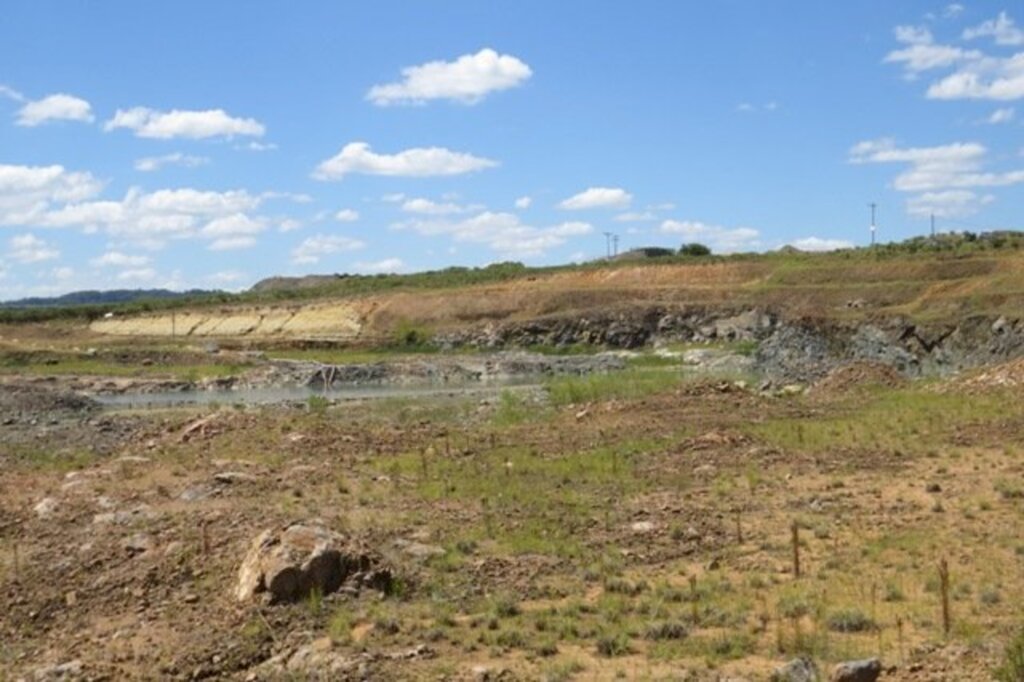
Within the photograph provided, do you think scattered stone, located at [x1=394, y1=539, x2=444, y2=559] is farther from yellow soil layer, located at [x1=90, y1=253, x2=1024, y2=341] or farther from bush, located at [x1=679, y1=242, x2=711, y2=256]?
bush, located at [x1=679, y1=242, x2=711, y2=256]

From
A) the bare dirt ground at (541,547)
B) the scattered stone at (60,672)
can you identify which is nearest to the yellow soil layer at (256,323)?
the bare dirt ground at (541,547)

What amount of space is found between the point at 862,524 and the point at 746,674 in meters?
6.84

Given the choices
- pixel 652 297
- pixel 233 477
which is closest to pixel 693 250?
pixel 652 297

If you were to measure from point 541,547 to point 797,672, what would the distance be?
5.87 meters

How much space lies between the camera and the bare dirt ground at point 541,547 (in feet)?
38.0

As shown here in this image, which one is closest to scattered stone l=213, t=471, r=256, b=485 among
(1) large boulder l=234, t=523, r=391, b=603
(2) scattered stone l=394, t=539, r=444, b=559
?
(2) scattered stone l=394, t=539, r=444, b=559

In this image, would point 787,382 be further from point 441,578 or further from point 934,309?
point 441,578

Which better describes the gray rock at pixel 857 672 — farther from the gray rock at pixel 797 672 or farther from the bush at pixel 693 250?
the bush at pixel 693 250

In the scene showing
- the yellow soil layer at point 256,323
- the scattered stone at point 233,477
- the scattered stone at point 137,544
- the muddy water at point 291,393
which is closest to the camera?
the scattered stone at point 137,544

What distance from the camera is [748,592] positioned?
13398 millimetres

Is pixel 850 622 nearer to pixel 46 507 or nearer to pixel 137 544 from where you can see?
pixel 137 544

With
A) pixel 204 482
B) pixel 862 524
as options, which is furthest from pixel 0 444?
pixel 862 524

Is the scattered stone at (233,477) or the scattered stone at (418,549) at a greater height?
the scattered stone at (233,477)

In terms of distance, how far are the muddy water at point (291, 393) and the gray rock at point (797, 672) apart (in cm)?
3652
